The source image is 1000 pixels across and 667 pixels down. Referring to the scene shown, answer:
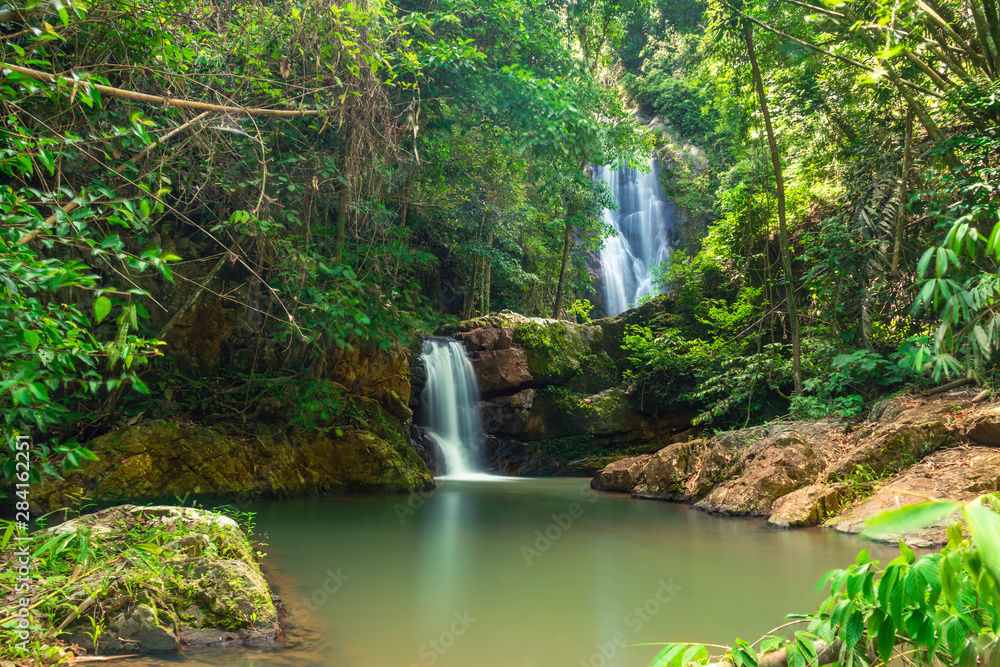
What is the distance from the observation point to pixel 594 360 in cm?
1369

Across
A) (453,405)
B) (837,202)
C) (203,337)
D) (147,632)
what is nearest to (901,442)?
(837,202)

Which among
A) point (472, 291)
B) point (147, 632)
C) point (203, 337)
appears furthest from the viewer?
point (472, 291)

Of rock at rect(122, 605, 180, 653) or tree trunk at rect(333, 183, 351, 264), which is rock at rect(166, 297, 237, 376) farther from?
rock at rect(122, 605, 180, 653)

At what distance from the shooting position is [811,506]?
582 cm

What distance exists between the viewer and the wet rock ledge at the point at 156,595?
2592 millimetres

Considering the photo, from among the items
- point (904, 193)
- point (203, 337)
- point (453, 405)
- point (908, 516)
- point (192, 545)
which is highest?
point (904, 193)

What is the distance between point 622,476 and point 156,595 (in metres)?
7.28

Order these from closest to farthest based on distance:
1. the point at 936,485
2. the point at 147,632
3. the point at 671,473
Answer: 1. the point at 147,632
2. the point at 936,485
3. the point at 671,473

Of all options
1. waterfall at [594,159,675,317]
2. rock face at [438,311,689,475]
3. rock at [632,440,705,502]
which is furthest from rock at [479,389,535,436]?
waterfall at [594,159,675,317]

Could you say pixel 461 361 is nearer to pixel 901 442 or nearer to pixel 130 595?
pixel 901 442

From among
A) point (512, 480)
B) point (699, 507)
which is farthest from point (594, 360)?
point (699, 507)

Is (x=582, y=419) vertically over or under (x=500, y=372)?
under

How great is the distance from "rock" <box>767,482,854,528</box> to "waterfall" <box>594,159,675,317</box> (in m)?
14.6

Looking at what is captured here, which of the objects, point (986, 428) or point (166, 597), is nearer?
point (166, 597)
